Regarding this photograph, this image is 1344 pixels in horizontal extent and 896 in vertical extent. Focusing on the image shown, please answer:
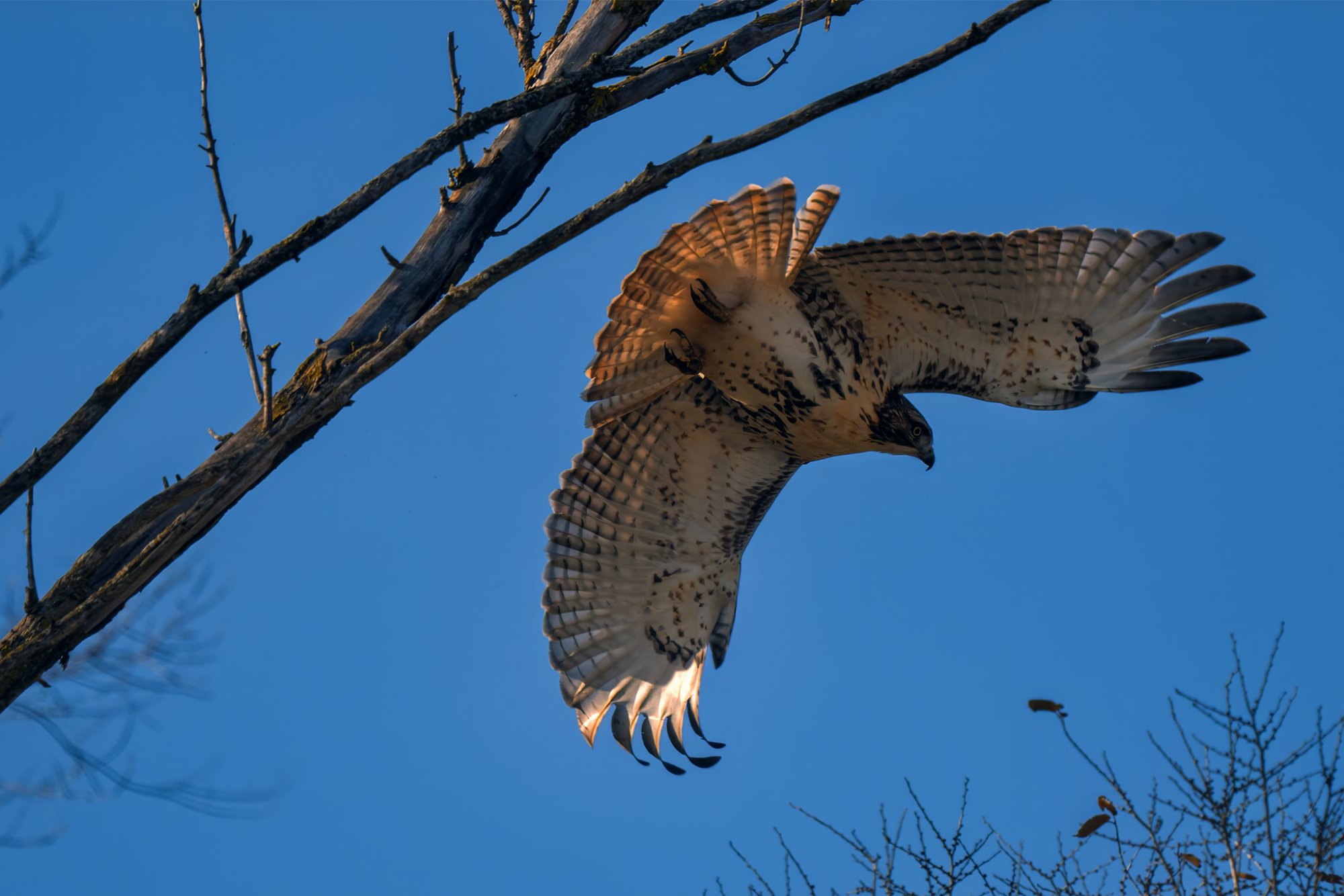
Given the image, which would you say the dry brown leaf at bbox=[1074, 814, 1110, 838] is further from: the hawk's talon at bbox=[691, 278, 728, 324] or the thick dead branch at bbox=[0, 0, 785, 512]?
the thick dead branch at bbox=[0, 0, 785, 512]

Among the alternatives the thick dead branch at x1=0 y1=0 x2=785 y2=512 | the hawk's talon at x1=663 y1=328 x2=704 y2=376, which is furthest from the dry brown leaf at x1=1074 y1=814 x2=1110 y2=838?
the thick dead branch at x1=0 y1=0 x2=785 y2=512

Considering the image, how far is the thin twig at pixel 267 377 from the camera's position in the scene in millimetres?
3418

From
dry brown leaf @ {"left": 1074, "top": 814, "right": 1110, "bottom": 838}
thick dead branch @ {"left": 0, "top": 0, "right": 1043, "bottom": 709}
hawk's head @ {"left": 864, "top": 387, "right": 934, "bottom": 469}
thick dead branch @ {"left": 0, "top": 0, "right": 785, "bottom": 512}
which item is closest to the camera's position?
thick dead branch @ {"left": 0, "top": 0, "right": 785, "bottom": 512}

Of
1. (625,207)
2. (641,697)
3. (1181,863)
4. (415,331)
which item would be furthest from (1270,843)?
(415,331)

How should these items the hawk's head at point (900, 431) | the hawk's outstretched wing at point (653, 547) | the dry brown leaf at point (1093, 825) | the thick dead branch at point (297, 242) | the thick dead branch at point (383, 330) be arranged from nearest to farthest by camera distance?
the thick dead branch at point (297, 242) < the thick dead branch at point (383, 330) < the dry brown leaf at point (1093, 825) < the hawk's head at point (900, 431) < the hawk's outstretched wing at point (653, 547)

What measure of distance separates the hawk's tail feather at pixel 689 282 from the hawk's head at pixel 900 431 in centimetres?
76

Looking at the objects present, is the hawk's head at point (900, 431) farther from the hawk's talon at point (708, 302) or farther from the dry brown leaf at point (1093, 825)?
the dry brown leaf at point (1093, 825)

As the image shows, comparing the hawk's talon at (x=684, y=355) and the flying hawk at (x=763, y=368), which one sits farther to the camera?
the hawk's talon at (x=684, y=355)

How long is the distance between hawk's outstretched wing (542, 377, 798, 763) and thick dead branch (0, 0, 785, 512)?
2.55 m

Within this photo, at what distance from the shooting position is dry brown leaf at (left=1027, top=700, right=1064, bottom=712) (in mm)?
5465

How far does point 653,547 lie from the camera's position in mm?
6480

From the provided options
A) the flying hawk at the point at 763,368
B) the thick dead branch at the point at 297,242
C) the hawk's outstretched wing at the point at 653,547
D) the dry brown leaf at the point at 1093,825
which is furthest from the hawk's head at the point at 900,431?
the thick dead branch at the point at 297,242

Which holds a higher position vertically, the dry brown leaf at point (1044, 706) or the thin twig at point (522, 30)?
the thin twig at point (522, 30)

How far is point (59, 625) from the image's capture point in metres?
3.35
